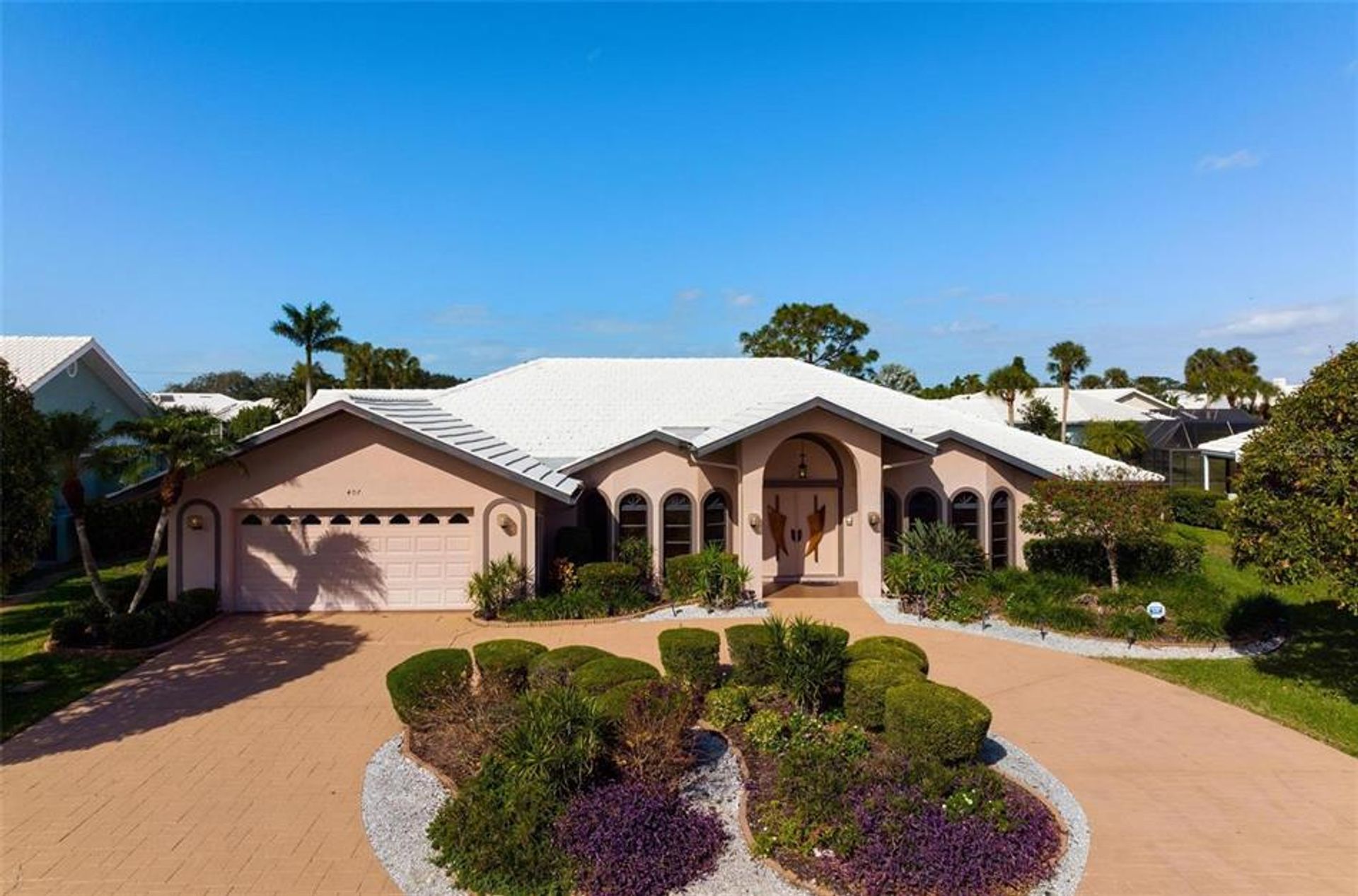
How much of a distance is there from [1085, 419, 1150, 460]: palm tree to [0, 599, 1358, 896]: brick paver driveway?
1090 inches

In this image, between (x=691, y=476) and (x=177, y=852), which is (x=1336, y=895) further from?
(x=691, y=476)

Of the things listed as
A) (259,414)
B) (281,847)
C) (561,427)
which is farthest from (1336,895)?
(259,414)

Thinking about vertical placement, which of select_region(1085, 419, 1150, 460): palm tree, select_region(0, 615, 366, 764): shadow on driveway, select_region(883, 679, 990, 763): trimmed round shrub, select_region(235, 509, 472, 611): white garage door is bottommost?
select_region(0, 615, 366, 764): shadow on driveway

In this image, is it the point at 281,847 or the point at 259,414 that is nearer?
the point at 281,847

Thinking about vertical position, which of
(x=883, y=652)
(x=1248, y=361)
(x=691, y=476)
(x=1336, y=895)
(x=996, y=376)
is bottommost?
(x=1336, y=895)

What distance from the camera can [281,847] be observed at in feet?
23.0

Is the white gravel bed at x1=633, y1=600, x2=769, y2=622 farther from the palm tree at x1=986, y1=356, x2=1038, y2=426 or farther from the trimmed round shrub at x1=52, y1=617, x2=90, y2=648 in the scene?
the palm tree at x1=986, y1=356, x2=1038, y2=426

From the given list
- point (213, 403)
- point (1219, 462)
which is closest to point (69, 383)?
point (213, 403)

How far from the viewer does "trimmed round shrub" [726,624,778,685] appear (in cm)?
1012

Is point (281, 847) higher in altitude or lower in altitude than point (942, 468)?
lower

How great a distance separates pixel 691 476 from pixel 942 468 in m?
6.86

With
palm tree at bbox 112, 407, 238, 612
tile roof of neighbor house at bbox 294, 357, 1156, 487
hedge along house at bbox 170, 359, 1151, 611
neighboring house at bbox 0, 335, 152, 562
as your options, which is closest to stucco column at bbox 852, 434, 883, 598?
hedge along house at bbox 170, 359, 1151, 611

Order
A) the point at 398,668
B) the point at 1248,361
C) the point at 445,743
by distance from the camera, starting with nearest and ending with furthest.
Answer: the point at 445,743 < the point at 398,668 < the point at 1248,361

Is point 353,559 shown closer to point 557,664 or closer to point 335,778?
point 335,778
